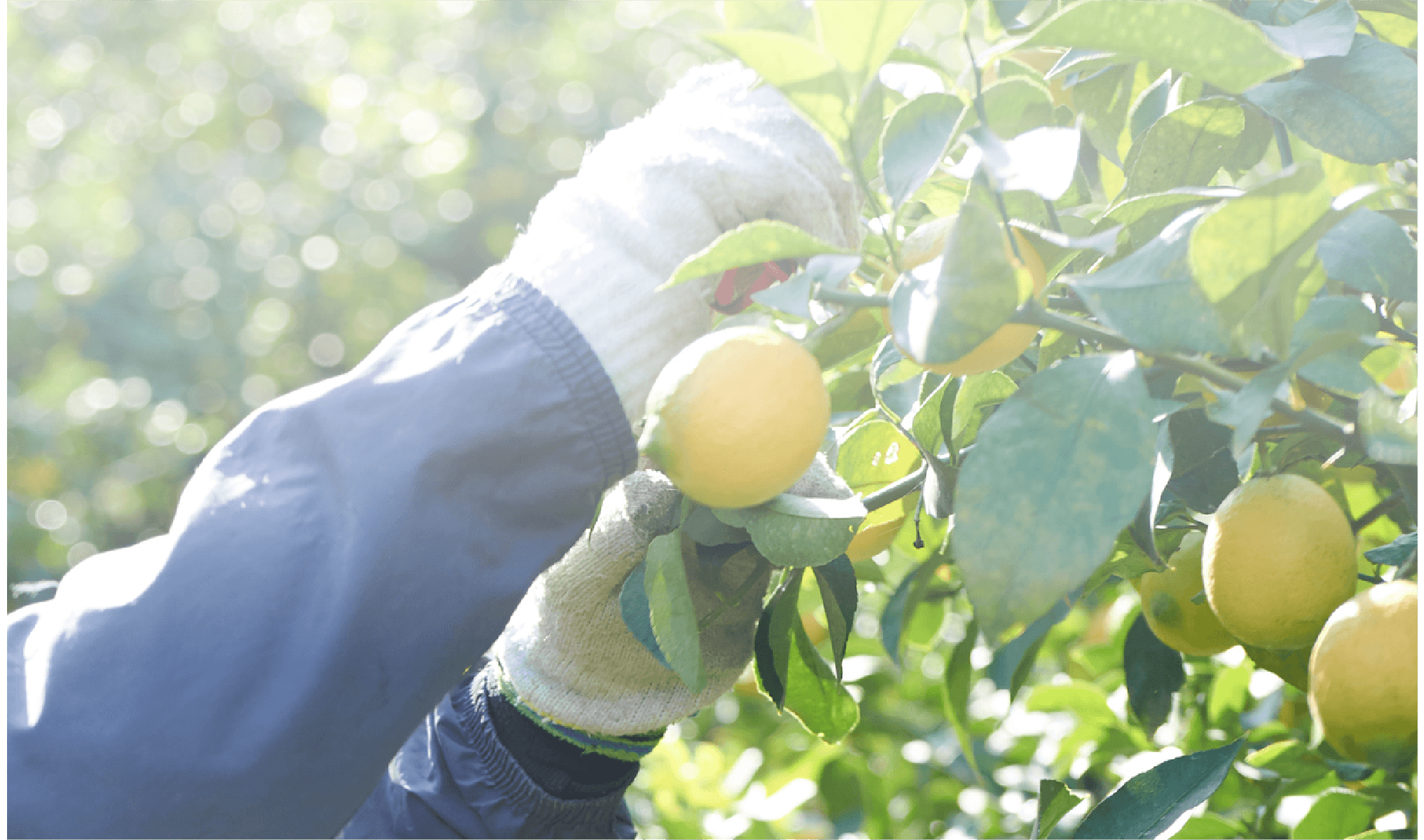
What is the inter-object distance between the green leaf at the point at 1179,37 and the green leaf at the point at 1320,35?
74 mm

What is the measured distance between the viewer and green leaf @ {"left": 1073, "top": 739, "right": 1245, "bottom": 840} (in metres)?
0.47

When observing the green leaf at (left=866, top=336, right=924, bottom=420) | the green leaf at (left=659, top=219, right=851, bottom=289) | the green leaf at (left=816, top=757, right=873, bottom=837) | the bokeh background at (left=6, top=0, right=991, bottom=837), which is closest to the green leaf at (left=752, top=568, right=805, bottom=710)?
the green leaf at (left=866, top=336, right=924, bottom=420)

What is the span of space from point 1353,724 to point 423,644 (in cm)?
43

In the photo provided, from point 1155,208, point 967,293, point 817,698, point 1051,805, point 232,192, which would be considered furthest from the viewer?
→ point 232,192

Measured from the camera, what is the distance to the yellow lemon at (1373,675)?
0.36m

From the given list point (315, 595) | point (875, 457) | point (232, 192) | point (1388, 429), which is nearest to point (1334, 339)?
point (1388, 429)

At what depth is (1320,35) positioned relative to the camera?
1.41 ft

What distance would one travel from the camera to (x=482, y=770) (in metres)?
0.87

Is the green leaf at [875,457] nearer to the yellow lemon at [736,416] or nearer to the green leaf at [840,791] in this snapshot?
the yellow lemon at [736,416]

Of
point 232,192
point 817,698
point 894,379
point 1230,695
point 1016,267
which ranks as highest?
point 1016,267

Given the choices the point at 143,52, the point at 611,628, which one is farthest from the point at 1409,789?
the point at 143,52

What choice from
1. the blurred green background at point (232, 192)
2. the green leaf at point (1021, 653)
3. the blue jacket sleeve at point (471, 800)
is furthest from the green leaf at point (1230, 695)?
the blurred green background at point (232, 192)

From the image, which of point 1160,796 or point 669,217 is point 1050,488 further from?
A: point 669,217

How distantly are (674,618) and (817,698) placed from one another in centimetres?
22
